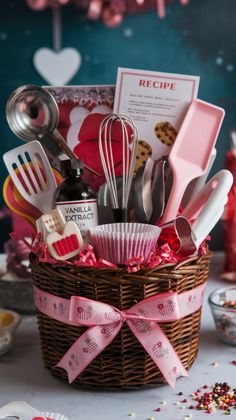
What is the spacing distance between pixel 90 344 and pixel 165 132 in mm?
319

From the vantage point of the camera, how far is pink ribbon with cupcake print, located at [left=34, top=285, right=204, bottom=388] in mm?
664

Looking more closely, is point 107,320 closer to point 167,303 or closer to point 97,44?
point 167,303

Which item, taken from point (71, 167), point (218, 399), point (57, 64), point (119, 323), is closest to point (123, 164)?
point (71, 167)

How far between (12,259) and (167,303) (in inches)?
16.7

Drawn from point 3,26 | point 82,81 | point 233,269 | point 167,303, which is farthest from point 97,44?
point 167,303

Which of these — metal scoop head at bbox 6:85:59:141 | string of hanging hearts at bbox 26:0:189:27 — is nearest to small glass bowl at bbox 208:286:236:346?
metal scoop head at bbox 6:85:59:141

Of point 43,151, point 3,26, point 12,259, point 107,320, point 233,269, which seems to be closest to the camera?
point 107,320

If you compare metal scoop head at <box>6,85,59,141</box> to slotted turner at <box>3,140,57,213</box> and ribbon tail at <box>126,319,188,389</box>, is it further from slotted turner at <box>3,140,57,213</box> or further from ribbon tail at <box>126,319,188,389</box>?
ribbon tail at <box>126,319,188,389</box>

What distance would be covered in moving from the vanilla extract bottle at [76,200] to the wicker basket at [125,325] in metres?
0.07

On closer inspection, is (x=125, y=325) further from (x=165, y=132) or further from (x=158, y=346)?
(x=165, y=132)

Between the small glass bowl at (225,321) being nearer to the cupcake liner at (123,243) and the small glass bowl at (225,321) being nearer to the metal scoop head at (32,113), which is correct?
the cupcake liner at (123,243)

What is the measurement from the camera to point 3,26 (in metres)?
1.37

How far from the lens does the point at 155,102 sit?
0.83 meters

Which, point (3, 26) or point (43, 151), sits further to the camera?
point (3, 26)
